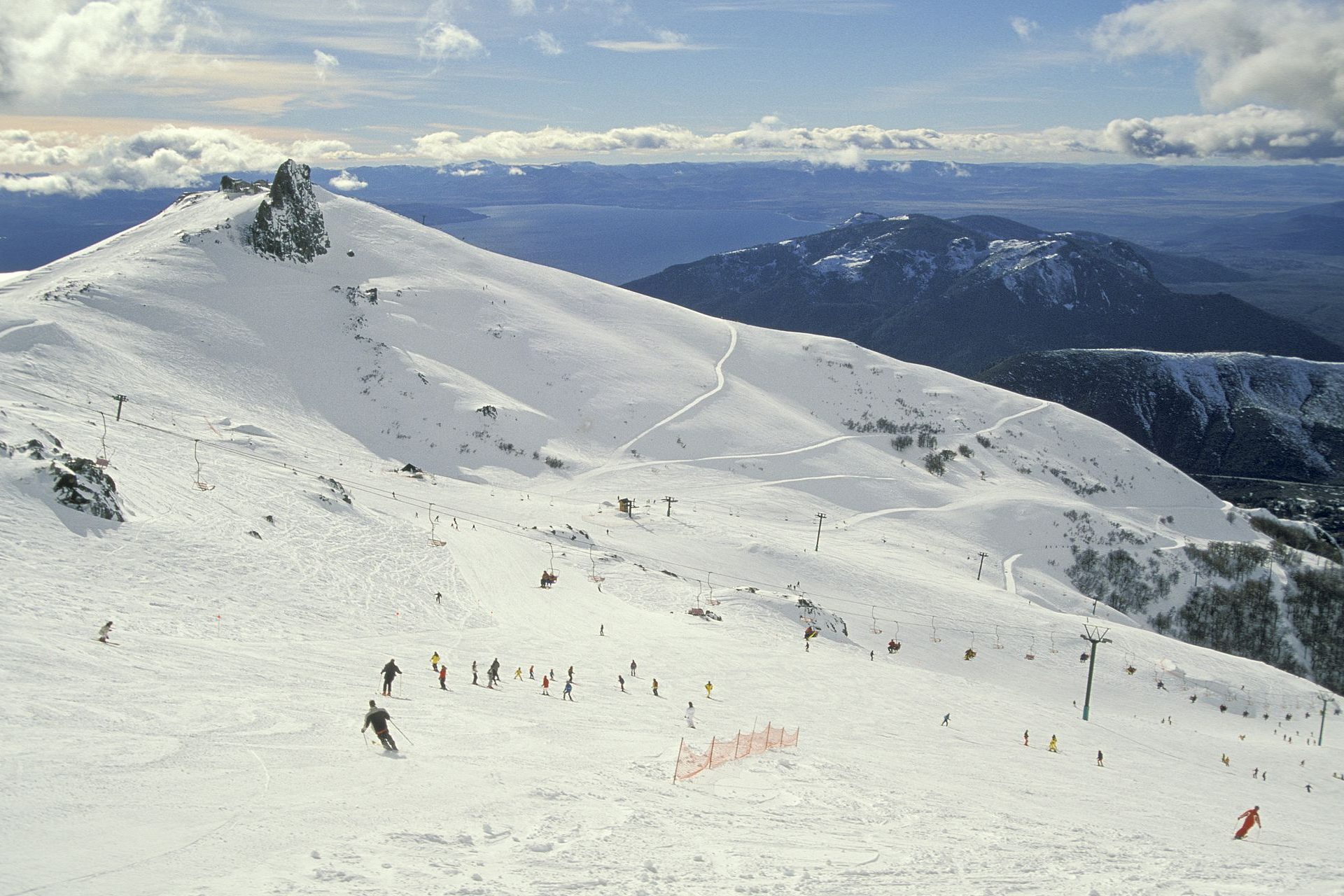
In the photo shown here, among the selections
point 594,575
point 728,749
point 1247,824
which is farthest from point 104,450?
point 1247,824

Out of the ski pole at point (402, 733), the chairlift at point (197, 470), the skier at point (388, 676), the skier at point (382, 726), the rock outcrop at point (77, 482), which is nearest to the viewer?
the skier at point (382, 726)

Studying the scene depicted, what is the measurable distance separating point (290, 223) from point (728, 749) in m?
118

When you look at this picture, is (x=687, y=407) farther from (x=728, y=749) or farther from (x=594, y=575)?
(x=728, y=749)

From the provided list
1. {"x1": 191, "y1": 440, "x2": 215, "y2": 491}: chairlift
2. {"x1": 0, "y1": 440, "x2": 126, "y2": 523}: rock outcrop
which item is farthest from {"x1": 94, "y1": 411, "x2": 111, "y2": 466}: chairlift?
{"x1": 0, "y1": 440, "x2": 126, "y2": 523}: rock outcrop

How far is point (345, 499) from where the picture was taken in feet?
177

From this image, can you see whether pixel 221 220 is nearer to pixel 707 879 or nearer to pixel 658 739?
pixel 658 739

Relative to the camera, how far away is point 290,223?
120812 millimetres

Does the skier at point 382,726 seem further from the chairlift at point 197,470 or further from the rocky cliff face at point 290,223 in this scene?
the rocky cliff face at point 290,223

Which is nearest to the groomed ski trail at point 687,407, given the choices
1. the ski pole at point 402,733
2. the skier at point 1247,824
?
the ski pole at point 402,733

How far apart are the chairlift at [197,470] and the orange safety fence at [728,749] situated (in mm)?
34672

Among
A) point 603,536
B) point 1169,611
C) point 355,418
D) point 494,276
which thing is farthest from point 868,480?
point 494,276

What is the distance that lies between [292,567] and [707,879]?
96.0 ft

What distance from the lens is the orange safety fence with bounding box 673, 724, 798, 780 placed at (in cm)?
2206

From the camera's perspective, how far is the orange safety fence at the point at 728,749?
22062 mm
